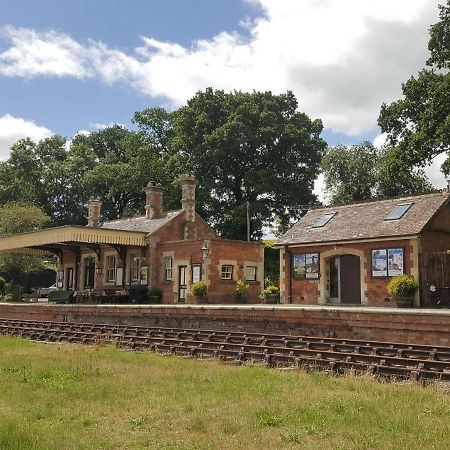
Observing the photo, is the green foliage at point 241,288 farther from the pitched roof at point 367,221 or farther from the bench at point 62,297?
the bench at point 62,297

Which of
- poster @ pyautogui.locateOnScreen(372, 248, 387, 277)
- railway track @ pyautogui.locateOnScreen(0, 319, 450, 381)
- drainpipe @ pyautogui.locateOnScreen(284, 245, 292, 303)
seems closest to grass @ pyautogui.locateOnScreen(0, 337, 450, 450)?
railway track @ pyautogui.locateOnScreen(0, 319, 450, 381)

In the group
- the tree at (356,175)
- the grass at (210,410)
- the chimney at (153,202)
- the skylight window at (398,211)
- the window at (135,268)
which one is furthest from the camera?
the tree at (356,175)

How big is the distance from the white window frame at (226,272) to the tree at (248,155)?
14.2 metres

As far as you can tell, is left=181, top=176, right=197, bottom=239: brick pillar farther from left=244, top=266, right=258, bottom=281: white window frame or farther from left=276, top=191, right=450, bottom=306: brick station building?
left=276, top=191, right=450, bottom=306: brick station building

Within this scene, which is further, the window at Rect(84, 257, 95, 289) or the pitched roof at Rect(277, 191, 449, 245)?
the window at Rect(84, 257, 95, 289)

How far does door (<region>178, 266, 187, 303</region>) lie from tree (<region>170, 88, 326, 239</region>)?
45.9ft

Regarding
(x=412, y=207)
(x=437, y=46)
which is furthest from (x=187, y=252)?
(x=437, y=46)

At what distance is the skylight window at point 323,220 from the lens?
85.6 ft

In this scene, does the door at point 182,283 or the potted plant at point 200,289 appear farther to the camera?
the door at point 182,283

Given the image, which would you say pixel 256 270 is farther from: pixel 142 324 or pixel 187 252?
pixel 142 324

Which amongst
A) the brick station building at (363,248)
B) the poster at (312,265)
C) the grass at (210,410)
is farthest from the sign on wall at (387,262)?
the grass at (210,410)

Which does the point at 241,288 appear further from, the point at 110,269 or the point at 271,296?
the point at 110,269

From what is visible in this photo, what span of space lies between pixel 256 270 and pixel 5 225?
21.2 meters

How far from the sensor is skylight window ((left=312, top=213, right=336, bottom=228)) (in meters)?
26.1
